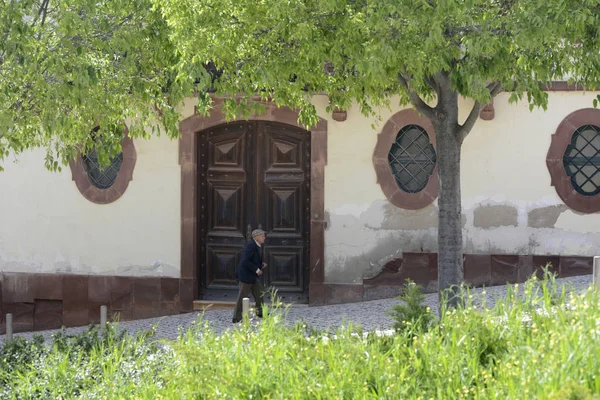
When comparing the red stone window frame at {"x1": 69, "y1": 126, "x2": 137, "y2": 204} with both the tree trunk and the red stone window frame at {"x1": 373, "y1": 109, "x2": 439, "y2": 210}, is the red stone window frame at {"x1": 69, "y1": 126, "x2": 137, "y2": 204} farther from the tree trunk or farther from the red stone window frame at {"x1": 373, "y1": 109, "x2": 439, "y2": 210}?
the tree trunk

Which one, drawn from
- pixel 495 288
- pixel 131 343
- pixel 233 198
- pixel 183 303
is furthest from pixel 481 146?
pixel 131 343

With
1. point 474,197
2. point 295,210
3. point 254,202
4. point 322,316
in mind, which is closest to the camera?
point 322,316

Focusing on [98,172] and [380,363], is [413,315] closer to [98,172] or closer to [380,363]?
[380,363]

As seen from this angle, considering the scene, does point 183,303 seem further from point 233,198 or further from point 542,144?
point 542,144

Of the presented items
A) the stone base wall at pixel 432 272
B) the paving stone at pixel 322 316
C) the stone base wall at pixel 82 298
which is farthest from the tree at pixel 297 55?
the stone base wall at pixel 82 298

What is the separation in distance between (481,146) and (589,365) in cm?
929

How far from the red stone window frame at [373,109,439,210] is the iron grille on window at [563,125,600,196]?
1.88m

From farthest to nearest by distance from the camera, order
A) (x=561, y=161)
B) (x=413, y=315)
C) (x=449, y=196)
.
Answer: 1. (x=561, y=161)
2. (x=449, y=196)
3. (x=413, y=315)

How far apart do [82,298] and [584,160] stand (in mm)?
7853

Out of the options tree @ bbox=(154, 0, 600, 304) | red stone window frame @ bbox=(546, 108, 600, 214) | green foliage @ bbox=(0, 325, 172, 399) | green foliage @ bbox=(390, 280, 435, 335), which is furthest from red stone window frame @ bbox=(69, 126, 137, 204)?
green foliage @ bbox=(390, 280, 435, 335)

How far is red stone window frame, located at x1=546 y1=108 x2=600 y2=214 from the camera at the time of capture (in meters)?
14.1

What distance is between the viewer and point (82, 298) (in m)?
16.0

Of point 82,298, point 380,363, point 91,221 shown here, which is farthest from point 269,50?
point 82,298

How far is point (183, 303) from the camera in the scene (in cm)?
1545
